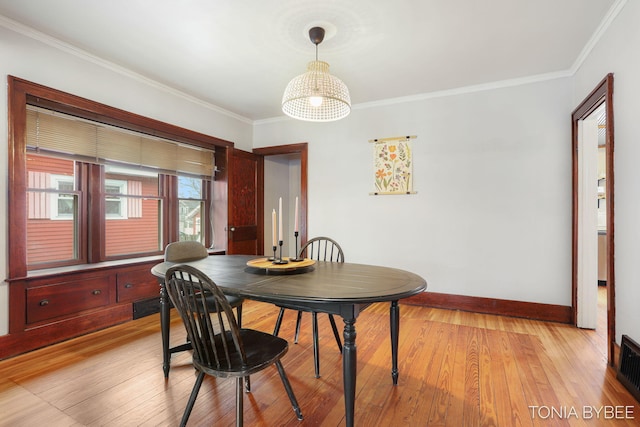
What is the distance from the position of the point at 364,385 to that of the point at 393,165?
103 inches

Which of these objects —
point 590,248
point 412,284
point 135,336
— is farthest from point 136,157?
point 590,248

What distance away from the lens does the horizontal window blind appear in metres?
2.66

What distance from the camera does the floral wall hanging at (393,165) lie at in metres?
3.83

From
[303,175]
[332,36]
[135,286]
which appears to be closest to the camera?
[332,36]

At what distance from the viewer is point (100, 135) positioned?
3068mm

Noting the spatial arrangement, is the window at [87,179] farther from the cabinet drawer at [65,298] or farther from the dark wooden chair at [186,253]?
the dark wooden chair at [186,253]

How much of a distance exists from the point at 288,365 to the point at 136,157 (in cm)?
266

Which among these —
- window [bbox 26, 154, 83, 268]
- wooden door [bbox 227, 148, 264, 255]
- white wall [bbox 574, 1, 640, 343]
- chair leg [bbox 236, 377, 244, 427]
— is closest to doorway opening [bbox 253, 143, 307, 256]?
wooden door [bbox 227, 148, 264, 255]

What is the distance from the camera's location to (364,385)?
6.59 ft

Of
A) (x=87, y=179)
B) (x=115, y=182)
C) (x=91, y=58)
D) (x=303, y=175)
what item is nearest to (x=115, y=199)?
(x=115, y=182)

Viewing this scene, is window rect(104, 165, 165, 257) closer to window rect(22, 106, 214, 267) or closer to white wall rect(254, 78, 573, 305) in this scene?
window rect(22, 106, 214, 267)

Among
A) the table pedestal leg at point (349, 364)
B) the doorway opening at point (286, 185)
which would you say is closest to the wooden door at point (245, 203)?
the doorway opening at point (286, 185)

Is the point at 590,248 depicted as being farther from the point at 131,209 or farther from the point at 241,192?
the point at 131,209

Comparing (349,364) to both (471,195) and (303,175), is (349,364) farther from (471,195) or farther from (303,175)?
(303,175)
